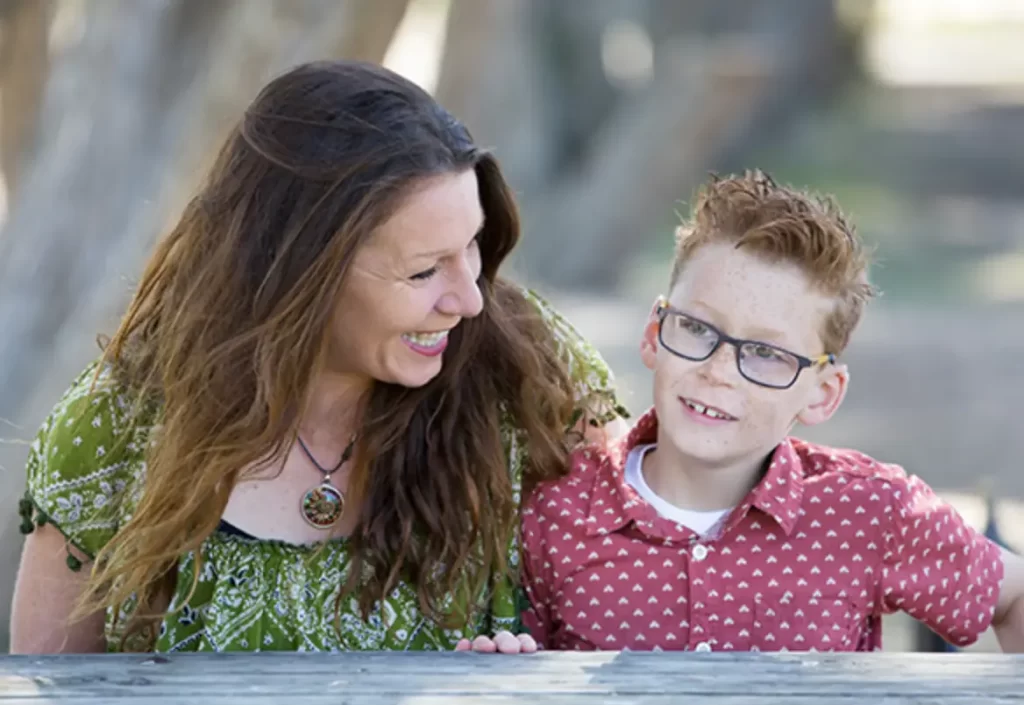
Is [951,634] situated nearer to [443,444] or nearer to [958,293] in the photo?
[443,444]

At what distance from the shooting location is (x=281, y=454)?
236cm

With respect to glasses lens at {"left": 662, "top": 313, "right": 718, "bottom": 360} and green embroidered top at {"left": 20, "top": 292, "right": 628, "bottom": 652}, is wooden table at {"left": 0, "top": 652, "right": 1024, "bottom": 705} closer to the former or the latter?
green embroidered top at {"left": 20, "top": 292, "right": 628, "bottom": 652}

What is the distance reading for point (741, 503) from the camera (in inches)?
90.3

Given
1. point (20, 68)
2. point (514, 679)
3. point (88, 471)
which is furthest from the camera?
point (20, 68)

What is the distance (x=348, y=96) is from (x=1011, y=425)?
18.2 feet

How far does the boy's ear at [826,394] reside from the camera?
2.31 m

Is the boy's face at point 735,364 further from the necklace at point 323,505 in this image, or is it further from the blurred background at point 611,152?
the blurred background at point 611,152

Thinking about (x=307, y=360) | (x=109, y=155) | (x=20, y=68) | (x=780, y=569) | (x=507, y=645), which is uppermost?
(x=20, y=68)

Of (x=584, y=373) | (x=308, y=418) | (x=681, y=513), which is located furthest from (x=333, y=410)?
(x=681, y=513)

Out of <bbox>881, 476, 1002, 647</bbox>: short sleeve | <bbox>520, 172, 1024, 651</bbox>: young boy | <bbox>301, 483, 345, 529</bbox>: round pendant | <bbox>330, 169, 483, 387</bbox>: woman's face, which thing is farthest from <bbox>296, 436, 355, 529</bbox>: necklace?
<bbox>881, 476, 1002, 647</bbox>: short sleeve

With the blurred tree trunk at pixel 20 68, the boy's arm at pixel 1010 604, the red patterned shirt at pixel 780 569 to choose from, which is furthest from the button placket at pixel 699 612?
the blurred tree trunk at pixel 20 68

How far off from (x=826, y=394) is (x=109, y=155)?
7.40ft

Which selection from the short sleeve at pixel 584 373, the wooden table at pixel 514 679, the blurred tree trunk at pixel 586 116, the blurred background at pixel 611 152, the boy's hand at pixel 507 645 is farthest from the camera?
the blurred tree trunk at pixel 586 116

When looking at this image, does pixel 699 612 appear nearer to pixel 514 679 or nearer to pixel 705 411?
pixel 705 411
